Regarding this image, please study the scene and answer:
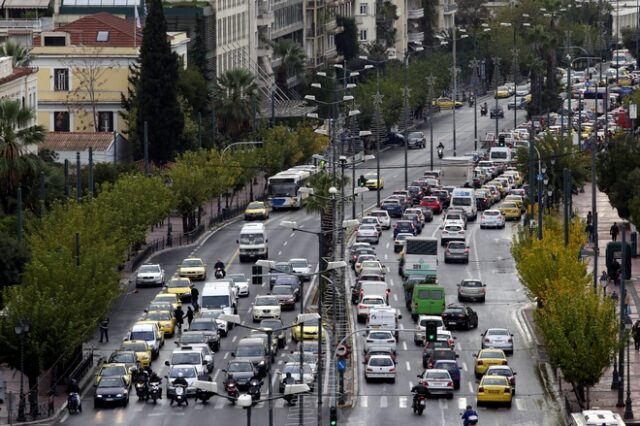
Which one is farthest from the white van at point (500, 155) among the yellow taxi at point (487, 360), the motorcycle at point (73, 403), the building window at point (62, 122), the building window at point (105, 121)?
the motorcycle at point (73, 403)

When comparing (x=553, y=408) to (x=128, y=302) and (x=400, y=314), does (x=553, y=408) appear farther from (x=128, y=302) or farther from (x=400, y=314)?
(x=128, y=302)

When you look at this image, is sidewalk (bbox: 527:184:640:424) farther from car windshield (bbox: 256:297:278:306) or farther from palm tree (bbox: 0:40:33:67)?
palm tree (bbox: 0:40:33:67)

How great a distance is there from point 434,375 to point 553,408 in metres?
5.03

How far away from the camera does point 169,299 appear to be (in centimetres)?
10975

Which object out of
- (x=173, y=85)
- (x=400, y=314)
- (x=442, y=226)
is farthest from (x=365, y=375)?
(x=173, y=85)

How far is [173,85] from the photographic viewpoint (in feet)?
515

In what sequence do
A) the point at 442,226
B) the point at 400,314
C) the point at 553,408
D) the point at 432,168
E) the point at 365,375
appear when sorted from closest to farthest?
the point at 553,408
the point at 365,375
the point at 400,314
the point at 442,226
the point at 432,168

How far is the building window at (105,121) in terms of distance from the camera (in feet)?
562

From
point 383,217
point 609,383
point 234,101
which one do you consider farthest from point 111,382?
point 234,101

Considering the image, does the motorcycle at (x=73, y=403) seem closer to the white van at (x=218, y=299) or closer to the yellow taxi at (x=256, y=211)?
the white van at (x=218, y=299)

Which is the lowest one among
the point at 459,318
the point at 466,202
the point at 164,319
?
the point at 459,318

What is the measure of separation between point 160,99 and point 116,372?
66018mm

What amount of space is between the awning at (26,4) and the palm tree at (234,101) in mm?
17319

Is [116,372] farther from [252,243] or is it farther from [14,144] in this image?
[252,243]
